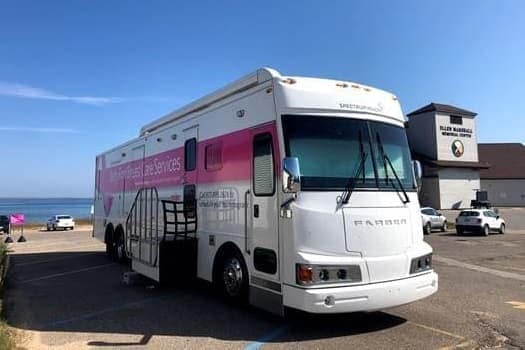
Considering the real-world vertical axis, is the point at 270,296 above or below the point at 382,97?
below

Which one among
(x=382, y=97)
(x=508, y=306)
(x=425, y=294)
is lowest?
(x=508, y=306)

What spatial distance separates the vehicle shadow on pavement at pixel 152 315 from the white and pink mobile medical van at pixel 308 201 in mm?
404

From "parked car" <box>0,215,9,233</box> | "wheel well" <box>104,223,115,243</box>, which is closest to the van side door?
"wheel well" <box>104,223,115,243</box>

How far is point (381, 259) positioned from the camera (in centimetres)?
587

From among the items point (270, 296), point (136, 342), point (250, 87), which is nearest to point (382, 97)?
point (250, 87)

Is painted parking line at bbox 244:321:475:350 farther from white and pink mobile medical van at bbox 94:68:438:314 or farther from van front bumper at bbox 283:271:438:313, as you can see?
van front bumper at bbox 283:271:438:313

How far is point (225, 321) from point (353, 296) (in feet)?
6.80

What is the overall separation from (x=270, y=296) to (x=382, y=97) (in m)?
3.30

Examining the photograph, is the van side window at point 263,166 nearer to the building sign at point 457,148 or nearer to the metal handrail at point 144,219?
the metal handrail at point 144,219

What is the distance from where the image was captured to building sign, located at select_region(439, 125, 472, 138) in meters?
42.4

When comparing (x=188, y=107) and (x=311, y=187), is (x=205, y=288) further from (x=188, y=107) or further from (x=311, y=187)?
(x=311, y=187)

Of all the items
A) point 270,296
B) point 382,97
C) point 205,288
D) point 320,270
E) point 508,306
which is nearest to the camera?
point 320,270

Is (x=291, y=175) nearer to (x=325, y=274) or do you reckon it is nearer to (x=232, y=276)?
(x=325, y=274)

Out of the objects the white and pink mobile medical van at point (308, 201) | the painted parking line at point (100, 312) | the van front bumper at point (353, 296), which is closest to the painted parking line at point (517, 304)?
the white and pink mobile medical van at point (308, 201)
